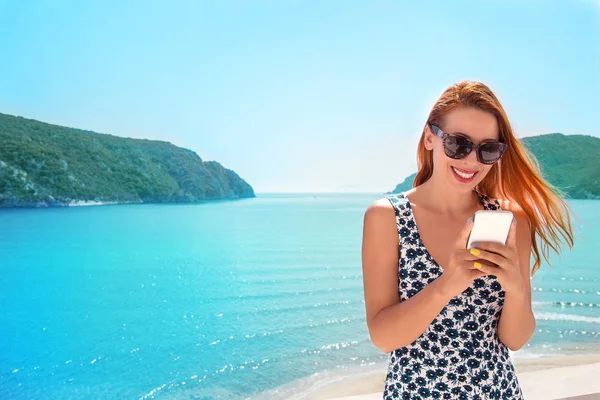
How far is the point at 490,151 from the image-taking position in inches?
43.4

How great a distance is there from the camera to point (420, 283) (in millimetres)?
1095

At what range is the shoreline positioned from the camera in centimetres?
718

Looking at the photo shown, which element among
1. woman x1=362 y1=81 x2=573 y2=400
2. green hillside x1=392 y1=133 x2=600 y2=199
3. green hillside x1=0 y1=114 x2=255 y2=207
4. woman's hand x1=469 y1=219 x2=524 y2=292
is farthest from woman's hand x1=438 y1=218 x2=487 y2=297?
green hillside x1=0 y1=114 x2=255 y2=207

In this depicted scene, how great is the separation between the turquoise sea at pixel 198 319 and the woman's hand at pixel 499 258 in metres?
7.27

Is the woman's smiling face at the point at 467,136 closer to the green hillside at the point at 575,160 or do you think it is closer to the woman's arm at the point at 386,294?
the woman's arm at the point at 386,294

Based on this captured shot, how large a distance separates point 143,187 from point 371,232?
73164 millimetres

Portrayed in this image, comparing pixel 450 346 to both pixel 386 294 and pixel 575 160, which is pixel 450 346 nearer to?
pixel 386 294

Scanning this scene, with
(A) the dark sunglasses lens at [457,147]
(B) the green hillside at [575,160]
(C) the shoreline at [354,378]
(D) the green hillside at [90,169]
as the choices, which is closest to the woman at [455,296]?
(A) the dark sunglasses lens at [457,147]

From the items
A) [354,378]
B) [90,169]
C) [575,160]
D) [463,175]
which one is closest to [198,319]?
[354,378]

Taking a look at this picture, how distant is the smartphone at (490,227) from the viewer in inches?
33.4

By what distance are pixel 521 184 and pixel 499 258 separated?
0.48 m

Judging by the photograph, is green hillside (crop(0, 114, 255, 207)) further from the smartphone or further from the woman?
the smartphone

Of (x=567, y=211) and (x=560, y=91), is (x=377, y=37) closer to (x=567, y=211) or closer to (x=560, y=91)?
(x=560, y=91)

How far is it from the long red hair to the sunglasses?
6 cm
